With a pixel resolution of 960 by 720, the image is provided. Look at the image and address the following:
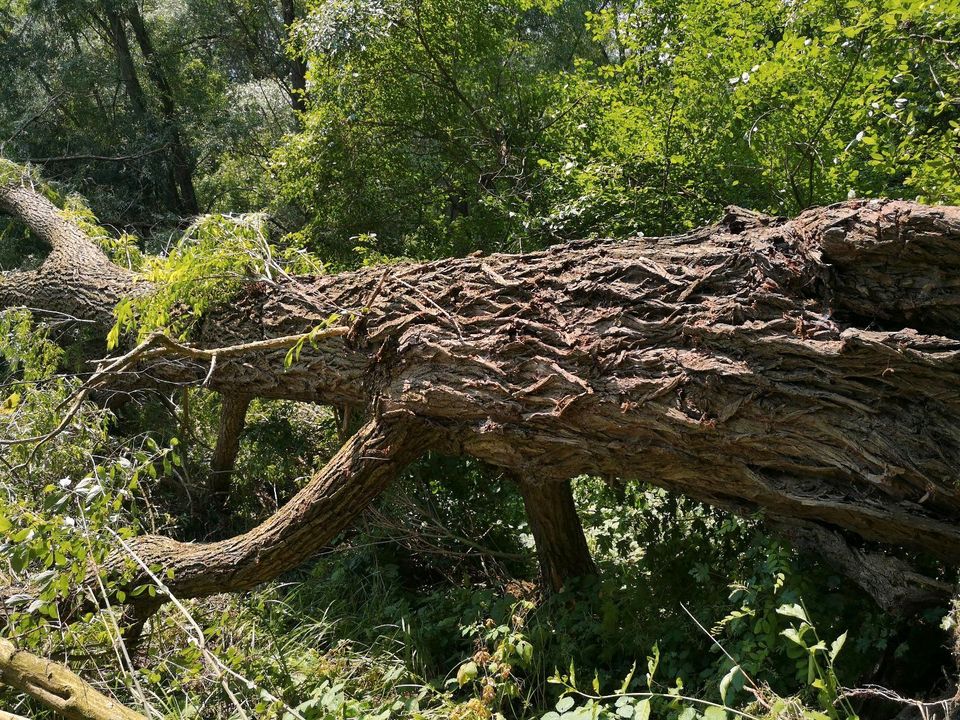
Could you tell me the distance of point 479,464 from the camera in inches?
207

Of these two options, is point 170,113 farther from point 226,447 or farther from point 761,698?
point 761,698

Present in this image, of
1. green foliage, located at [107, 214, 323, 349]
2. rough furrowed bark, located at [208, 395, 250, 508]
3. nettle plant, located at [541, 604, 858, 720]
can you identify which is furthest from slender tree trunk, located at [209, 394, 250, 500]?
nettle plant, located at [541, 604, 858, 720]

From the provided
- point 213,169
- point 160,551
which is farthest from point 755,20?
point 213,169

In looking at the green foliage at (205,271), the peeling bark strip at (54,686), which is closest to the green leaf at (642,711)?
the peeling bark strip at (54,686)

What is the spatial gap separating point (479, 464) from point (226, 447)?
2.04 metres

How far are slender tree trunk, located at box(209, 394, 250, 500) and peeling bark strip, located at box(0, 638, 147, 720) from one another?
274 centimetres

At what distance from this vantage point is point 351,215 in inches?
302

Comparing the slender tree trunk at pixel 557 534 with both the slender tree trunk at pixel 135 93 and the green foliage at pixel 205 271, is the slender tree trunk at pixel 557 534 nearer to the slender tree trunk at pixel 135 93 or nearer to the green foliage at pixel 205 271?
the green foliage at pixel 205 271

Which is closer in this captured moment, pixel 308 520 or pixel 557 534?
pixel 308 520

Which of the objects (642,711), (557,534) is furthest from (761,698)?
(557,534)

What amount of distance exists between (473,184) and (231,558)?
4.38 meters

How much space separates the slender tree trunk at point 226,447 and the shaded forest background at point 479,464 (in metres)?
0.10

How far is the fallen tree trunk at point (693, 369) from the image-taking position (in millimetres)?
2723

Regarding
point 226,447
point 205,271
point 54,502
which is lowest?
point 226,447
